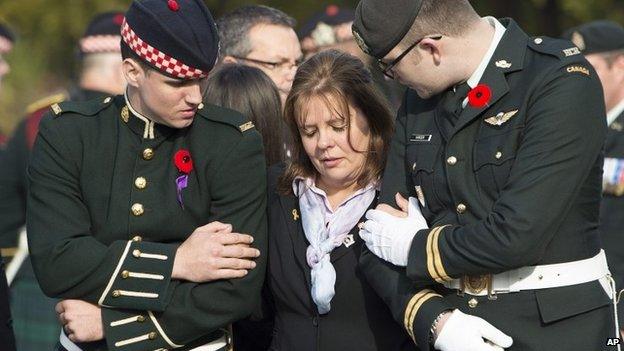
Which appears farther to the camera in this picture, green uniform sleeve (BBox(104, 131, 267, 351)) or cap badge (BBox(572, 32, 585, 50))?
cap badge (BBox(572, 32, 585, 50))

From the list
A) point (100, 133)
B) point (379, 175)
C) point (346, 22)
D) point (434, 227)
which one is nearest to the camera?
point (434, 227)

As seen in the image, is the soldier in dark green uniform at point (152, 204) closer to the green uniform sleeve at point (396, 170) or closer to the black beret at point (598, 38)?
the green uniform sleeve at point (396, 170)

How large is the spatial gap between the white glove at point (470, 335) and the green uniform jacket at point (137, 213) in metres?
→ 0.73

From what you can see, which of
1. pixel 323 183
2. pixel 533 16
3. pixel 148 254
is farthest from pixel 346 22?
pixel 148 254

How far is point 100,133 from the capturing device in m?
4.00

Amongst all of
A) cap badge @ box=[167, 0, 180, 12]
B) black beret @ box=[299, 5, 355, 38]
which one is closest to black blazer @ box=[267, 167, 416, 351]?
cap badge @ box=[167, 0, 180, 12]

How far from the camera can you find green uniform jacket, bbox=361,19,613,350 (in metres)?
3.50

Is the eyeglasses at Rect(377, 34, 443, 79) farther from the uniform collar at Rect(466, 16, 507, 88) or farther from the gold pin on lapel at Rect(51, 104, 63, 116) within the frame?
the gold pin on lapel at Rect(51, 104, 63, 116)

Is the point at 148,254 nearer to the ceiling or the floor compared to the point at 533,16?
nearer to the ceiling

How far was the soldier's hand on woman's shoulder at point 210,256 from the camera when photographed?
3.86m

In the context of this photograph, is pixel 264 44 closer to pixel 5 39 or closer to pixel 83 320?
pixel 5 39

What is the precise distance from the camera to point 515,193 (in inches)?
138

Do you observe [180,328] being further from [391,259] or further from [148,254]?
[391,259]

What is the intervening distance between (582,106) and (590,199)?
315mm
